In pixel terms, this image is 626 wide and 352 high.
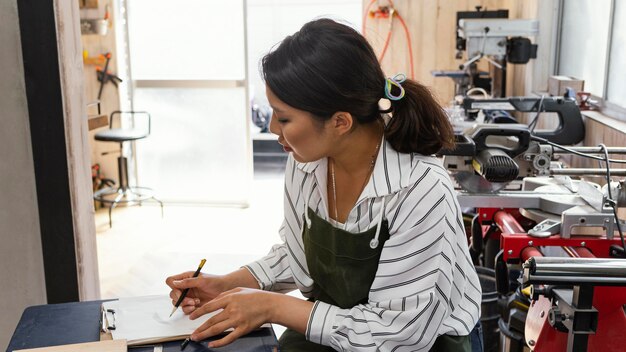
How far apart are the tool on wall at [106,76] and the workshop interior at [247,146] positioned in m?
0.01

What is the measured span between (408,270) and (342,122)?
31cm

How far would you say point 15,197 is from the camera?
2.19 meters

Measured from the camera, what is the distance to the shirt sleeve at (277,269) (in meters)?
1.54

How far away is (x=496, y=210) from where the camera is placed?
87.9 inches

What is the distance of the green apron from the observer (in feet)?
4.38

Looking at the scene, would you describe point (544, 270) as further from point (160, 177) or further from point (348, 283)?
point (160, 177)

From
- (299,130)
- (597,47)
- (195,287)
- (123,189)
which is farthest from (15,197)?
(123,189)

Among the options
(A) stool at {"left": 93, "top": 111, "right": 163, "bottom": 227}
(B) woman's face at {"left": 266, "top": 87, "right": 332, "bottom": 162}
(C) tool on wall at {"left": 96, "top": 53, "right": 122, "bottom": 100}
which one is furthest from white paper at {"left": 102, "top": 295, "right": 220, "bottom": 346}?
(C) tool on wall at {"left": 96, "top": 53, "right": 122, "bottom": 100}

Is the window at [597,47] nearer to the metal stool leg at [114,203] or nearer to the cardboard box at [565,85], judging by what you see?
the cardboard box at [565,85]

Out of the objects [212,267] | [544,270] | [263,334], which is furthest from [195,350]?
[212,267]

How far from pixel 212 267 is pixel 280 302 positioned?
2.70 m

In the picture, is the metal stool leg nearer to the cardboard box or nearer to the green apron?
the cardboard box

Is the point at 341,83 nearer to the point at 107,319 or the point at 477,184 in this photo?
the point at 107,319

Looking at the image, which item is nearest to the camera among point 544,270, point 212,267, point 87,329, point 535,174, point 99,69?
point 544,270
